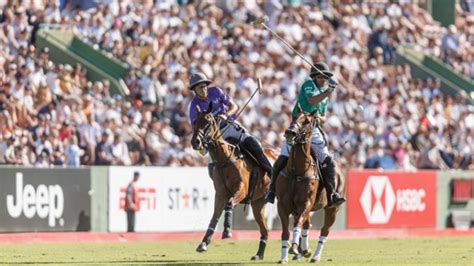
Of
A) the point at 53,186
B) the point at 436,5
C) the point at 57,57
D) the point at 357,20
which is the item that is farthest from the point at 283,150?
the point at 436,5

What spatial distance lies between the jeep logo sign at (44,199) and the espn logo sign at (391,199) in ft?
23.7

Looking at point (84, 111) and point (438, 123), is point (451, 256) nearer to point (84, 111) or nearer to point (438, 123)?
point (84, 111)

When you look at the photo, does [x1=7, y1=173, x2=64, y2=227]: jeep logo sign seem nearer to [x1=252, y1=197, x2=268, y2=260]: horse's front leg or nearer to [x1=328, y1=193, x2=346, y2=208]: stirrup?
[x1=252, y1=197, x2=268, y2=260]: horse's front leg

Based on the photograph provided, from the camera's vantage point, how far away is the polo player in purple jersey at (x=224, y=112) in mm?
20803

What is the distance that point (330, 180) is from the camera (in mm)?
19969

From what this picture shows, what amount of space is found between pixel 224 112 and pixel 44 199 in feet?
19.5

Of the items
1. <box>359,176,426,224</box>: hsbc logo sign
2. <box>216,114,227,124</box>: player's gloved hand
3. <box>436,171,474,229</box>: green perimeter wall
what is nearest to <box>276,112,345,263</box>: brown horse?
<box>216,114,227,124</box>: player's gloved hand

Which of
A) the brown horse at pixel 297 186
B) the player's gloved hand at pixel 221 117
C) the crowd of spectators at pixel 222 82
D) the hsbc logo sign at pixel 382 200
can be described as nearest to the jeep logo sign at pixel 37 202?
the crowd of spectators at pixel 222 82

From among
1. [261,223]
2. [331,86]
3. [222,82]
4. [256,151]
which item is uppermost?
[222,82]

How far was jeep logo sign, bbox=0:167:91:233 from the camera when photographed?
82.3 feet

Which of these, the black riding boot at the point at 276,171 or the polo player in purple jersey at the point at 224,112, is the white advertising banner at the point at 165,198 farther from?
the black riding boot at the point at 276,171

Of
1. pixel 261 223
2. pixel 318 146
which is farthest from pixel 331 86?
pixel 261 223

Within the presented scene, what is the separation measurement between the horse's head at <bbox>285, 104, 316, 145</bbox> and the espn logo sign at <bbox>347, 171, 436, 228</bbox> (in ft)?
41.0

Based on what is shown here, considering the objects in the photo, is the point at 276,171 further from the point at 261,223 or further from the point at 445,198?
the point at 445,198
